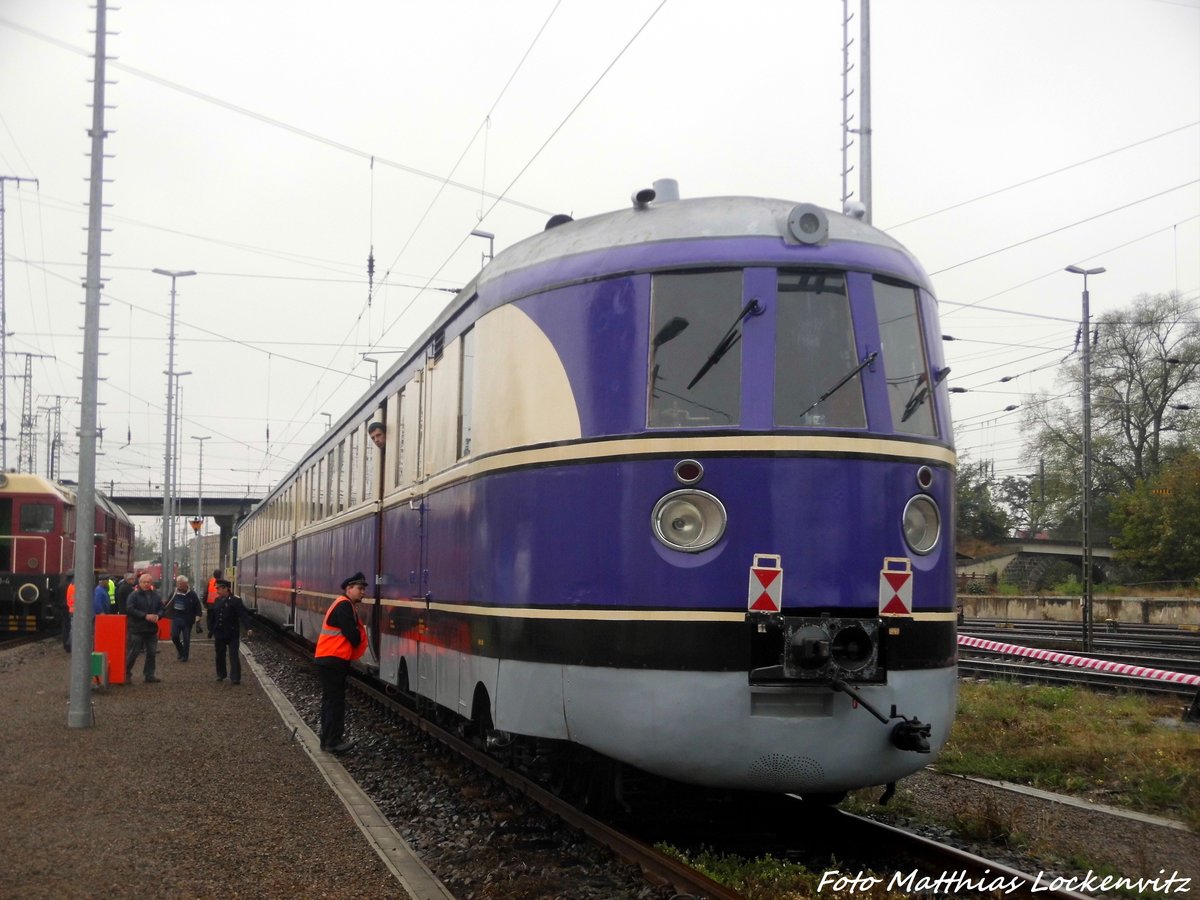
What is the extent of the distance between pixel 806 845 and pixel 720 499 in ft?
6.97

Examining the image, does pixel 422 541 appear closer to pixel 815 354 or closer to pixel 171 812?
pixel 171 812

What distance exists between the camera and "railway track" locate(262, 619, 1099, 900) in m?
6.21

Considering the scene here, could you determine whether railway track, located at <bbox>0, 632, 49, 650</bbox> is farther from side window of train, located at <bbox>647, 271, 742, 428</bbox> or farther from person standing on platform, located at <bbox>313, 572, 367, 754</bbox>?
side window of train, located at <bbox>647, 271, 742, 428</bbox>

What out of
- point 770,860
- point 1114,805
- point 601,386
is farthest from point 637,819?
point 1114,805

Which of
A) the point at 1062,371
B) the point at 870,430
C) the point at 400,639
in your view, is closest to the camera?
the point at 870,430

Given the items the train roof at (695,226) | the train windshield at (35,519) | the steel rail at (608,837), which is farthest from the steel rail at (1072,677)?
the train windshield at (35,519)

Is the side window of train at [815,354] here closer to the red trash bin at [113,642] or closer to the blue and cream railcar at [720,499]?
the blue and cream railcar at [720,499]

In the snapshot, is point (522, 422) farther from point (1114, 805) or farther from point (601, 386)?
point (1114, 805)

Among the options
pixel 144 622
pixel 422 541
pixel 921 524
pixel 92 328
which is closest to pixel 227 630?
pixel 144 622

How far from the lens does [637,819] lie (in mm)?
7898

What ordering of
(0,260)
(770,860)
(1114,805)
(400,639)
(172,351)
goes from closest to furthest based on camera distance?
1. (770,860)
2. (1114,805)
3. (400,639)
4. (0,260)
5. (172,351)

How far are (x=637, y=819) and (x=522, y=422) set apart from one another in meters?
2.53

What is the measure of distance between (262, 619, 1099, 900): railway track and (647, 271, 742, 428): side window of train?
230 cm

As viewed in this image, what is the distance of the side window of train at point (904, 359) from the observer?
23.6ft
